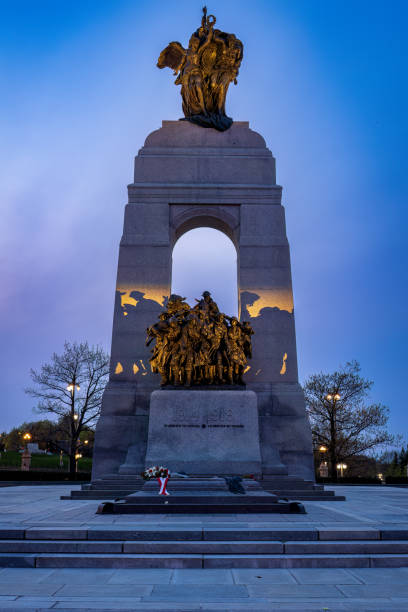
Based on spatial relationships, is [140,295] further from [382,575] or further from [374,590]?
[374,590]

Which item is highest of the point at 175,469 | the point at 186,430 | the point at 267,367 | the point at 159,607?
the point at 267,367

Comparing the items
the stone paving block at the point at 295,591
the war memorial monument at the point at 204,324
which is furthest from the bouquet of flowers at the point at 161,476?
the stone paving block at the point at 295,591

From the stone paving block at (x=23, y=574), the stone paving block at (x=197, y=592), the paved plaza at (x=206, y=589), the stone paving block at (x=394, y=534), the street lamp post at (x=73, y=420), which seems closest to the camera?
the paved plaza at (x=206, y=589)

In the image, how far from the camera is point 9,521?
8250mm

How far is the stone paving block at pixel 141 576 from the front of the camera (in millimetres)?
5703

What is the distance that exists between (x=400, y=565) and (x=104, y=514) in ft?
16.7

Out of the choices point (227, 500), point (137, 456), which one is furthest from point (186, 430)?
point (227, 500)

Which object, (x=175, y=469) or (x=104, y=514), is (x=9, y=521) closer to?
(x=104, y=514)

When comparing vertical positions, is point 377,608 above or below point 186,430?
below

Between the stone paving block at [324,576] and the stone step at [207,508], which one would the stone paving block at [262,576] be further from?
the stone step at [207,508]

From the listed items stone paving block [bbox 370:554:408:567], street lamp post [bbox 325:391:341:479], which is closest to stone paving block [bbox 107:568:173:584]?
stone paving block [bbox 370:554:408:567]

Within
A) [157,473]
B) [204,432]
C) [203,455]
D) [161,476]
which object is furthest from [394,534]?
[204,432]

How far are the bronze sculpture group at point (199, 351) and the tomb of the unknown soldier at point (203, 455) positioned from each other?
47 mm

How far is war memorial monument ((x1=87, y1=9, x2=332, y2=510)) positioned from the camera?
1583cm
